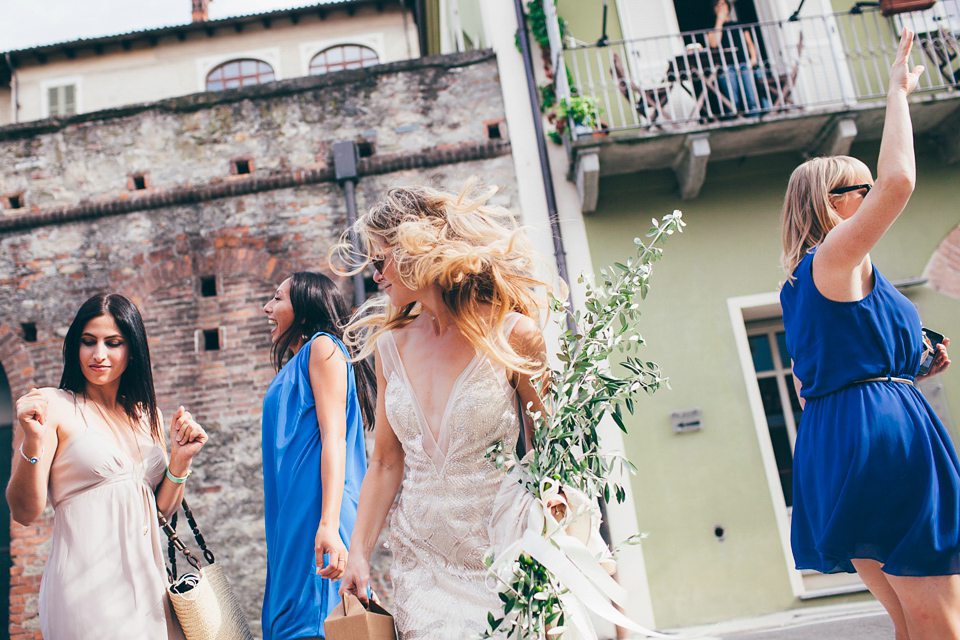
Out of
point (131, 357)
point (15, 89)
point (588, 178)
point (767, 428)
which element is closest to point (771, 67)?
point (588, 178)

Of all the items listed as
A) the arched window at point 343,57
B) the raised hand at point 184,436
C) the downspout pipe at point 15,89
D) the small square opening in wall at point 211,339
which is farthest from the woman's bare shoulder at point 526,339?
the downspout pipe at point 15,89

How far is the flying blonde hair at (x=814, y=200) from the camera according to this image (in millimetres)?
2107

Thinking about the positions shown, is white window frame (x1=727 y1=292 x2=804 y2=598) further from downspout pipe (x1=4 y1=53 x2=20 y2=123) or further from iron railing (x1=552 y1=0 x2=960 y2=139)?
downspout pipe (x1=4 y1=53 x2=20 y2=123)

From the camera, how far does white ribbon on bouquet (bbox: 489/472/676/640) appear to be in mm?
1340

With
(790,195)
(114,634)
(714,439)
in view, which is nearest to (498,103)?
(714,439)

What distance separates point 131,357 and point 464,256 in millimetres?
1623

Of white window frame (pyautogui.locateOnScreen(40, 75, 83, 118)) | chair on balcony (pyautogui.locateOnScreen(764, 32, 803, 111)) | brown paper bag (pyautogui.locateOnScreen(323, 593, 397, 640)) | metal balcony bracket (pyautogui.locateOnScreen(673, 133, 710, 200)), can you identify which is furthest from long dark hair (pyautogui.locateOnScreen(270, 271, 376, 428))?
white window frame (pyautogui.locateOnScreen(40, 75, 83, 118))

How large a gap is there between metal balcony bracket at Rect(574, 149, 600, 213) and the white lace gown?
458cm

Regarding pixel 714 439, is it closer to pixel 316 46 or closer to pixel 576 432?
pixel 576 432

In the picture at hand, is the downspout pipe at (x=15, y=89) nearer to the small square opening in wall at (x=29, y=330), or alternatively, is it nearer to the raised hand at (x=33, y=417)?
the small square opening in wall at (x=29, y=330)

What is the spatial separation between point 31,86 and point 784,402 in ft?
50.5

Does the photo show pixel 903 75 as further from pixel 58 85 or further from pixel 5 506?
pixel 58 85

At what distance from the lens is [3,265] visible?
6.80 metres

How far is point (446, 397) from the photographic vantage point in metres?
1.84
